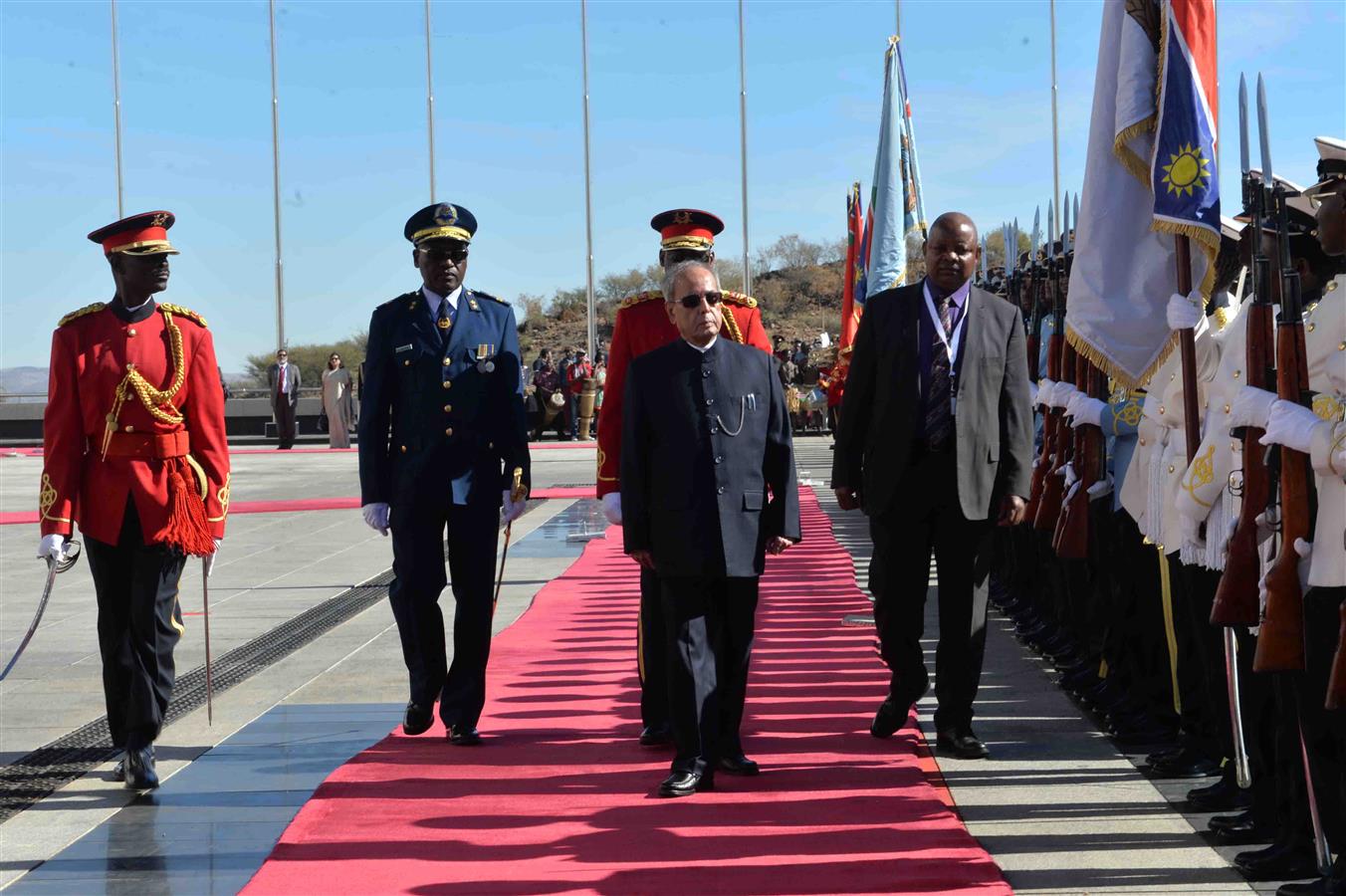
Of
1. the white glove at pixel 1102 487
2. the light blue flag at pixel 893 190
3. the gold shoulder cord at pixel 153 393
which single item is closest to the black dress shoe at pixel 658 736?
the white glove at pixel 1102 487

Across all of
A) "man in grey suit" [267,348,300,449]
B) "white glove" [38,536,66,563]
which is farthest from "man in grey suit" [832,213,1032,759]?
"man in grey suit" [267,348,300,449]

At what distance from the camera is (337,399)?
33.8m

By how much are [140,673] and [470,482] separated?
1380 mm

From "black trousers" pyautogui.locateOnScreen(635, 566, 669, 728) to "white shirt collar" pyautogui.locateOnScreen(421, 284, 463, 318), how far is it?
1332 mm

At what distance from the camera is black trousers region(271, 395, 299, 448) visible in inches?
1339

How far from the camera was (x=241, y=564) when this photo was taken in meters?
13.4

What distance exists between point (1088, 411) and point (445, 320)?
2517mm

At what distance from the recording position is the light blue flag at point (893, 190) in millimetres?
16109

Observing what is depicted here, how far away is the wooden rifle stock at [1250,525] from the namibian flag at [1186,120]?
1.36 m

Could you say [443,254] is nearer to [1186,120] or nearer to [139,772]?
[139,772]

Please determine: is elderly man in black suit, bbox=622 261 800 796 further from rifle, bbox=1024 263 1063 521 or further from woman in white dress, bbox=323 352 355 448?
woman in white dress, bbox=323 352 355 448

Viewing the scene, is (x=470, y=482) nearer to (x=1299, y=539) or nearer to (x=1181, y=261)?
(x=1181, y=261)

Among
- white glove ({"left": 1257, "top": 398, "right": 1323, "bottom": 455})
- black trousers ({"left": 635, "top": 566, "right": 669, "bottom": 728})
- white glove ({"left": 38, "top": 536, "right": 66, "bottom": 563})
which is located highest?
white glove ({"left": 1257, "top": 398, "right": 1323, "bottom": 455})

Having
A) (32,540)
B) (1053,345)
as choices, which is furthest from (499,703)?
(32,540)
